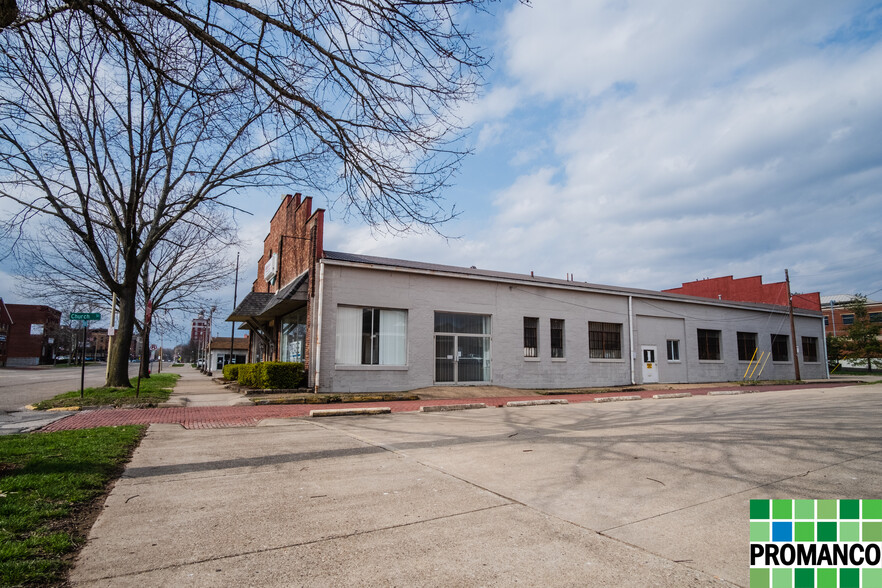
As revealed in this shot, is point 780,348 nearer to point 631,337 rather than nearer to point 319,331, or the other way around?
point 631,337

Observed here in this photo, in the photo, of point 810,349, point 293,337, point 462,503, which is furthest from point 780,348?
point 462,503

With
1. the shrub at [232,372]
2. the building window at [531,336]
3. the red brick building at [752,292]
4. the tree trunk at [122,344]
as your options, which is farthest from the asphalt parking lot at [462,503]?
the red brick building at [752,292]

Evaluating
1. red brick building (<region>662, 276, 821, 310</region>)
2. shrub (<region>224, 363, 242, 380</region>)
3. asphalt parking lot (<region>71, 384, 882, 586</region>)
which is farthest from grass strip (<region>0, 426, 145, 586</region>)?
red brick building (<region>662, 276, 821, 310</region>)

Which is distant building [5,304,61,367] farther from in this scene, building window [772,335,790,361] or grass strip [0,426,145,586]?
building window [772,335,790,361]

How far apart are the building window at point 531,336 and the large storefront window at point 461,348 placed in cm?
205

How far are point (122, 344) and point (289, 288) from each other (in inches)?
251


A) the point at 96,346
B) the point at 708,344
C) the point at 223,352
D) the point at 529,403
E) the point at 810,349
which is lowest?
the point at 529,403

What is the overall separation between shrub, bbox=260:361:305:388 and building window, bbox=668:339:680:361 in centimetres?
1935

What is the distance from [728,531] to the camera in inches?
150

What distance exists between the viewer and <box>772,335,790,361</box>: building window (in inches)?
1251

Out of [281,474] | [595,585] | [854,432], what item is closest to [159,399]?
[281,474]

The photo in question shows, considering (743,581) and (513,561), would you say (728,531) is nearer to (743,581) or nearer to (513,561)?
(743,581)

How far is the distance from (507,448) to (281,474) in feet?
10.6

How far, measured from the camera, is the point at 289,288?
19938mm
